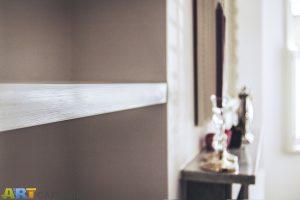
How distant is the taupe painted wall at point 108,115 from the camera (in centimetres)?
90

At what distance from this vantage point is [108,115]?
943 millimetres

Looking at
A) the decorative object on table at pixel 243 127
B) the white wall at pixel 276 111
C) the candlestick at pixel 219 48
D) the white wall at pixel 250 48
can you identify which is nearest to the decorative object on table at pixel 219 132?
the candlestick at pixel 219 48

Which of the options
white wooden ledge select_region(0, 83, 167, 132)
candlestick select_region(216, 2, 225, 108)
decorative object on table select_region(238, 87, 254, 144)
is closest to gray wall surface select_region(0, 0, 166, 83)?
white wooden ledge select_region(0, 83, 167, 132)

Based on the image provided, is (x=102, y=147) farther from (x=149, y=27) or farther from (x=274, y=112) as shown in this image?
(x=274, y=112)

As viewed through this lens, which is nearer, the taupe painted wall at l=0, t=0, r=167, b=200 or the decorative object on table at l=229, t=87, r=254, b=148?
the taupe painted wall at l=0, t=0, r=167, b=200

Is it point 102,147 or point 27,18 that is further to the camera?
point 102,147

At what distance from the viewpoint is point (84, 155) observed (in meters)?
0.95

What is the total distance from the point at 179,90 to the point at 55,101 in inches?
28.4

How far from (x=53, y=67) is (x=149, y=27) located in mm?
276

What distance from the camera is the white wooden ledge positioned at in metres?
0.32

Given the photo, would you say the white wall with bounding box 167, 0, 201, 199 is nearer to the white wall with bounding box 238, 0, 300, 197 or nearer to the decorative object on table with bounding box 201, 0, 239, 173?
the decorative object on table with bounding box 201, 0, 239, 173

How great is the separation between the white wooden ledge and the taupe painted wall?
11.8 inches

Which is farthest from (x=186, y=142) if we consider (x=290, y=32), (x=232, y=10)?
(x=290, y=32)

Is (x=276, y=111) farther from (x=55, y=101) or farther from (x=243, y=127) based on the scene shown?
(x=55, y=101)
